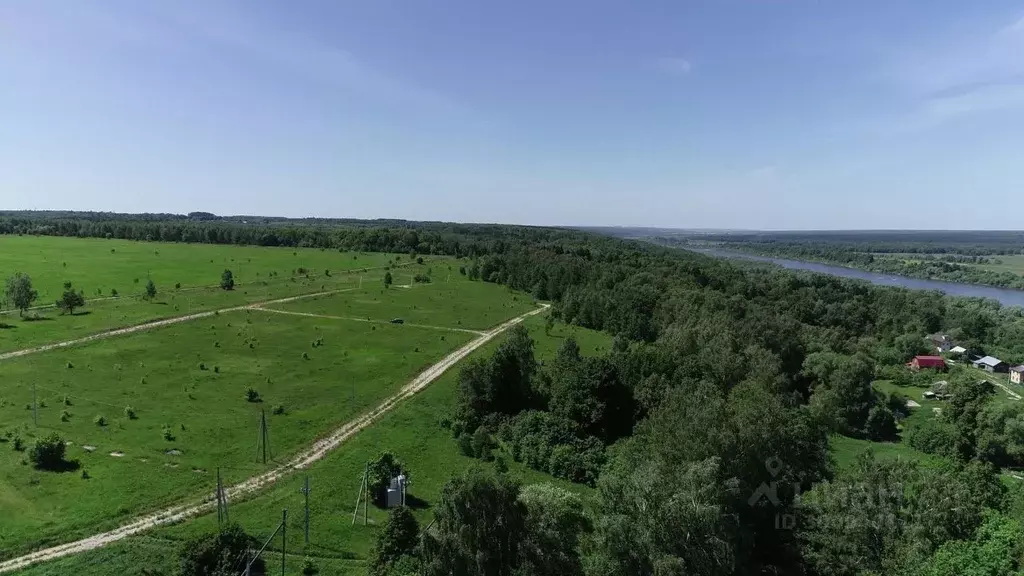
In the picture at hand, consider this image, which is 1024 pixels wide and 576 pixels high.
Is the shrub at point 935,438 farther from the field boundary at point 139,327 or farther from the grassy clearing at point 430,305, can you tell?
the field boundary at point 139,327

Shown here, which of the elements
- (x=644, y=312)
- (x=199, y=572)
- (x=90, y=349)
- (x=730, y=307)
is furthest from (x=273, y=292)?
(x=199, y=572)

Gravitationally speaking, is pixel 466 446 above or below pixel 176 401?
below

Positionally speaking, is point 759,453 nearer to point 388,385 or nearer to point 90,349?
point 388,385

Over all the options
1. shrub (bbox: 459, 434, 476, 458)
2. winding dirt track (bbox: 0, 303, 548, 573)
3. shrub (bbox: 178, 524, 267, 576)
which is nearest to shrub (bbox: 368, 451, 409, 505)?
winding dirt track (bbox: 0, 303, 548, 573)

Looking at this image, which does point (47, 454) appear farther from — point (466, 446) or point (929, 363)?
point (929, 363)

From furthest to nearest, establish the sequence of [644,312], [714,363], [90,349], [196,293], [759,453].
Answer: [196,293] → [644,312] → [90,349] → [714,363] → [759,453]

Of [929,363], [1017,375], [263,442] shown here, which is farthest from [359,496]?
[1017,375]
